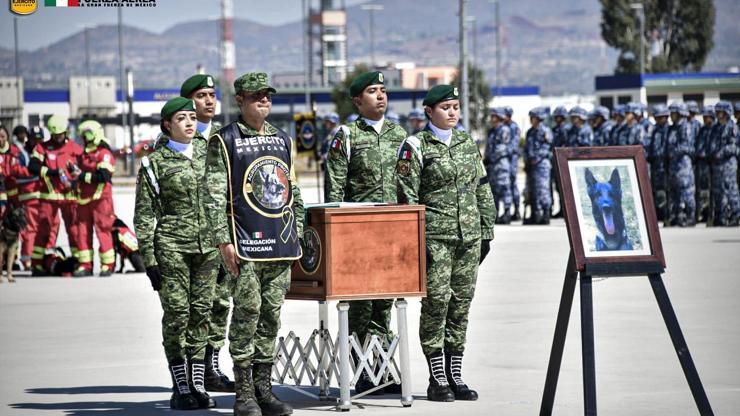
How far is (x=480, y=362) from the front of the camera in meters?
11.1

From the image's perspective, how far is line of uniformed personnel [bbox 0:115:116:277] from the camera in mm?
18250

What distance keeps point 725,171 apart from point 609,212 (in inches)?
674

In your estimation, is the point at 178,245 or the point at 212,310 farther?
the point at 212,310

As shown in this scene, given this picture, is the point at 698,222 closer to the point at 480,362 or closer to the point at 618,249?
the point at 480,362

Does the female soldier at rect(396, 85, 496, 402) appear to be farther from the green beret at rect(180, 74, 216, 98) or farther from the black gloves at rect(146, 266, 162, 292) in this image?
the black gloves at rect(146, 266, 162, 292)

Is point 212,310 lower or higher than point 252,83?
lower

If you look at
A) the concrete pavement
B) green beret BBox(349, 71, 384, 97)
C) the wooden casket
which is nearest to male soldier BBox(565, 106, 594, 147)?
the concrete pavement

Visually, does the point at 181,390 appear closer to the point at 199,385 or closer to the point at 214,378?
the point at 199,385

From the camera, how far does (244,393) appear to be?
28.9ft

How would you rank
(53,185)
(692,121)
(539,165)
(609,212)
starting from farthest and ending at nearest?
(539,165) < (692,121) < (53,185) < (609,212)

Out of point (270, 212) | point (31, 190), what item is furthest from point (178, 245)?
point (31, 190)

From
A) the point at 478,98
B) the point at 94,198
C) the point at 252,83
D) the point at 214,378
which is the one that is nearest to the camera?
the point at 252,83

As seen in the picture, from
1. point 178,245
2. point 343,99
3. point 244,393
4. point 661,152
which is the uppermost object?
point 343,99

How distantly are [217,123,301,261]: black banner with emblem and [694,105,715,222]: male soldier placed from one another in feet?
56.3
